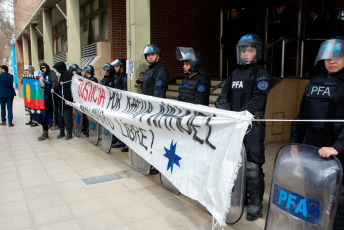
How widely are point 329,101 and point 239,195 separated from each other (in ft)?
3.98

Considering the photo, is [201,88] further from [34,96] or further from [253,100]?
[34,96]

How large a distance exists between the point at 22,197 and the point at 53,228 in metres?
1.21

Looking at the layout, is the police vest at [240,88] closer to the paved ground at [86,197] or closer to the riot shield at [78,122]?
the paved ground at [86,197]

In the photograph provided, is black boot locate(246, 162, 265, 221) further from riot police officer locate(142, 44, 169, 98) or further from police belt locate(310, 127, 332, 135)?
riot police officer locate(142, 44, 169, 98)

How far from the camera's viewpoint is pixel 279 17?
684 centimetres

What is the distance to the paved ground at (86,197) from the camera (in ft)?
11.1

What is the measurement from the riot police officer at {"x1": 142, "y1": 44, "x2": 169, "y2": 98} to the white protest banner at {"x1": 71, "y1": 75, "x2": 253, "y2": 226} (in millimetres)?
419

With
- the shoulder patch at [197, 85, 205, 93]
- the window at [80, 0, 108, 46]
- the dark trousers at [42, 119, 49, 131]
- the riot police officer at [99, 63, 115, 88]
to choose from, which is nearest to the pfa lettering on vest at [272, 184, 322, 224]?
the shoulder patch at [197, 85, 205, 93]

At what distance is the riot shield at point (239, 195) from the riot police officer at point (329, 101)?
701 mm

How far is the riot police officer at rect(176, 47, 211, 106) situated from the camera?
4.22 meters

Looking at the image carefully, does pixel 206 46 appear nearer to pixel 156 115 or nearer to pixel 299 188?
pixel 156 115

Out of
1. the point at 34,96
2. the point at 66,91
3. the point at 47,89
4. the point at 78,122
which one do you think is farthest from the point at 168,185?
the point at 34,96

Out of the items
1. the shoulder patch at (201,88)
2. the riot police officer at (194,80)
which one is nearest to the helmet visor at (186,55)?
the riot police officer at (194,80)

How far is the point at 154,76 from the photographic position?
5000 millimetres
